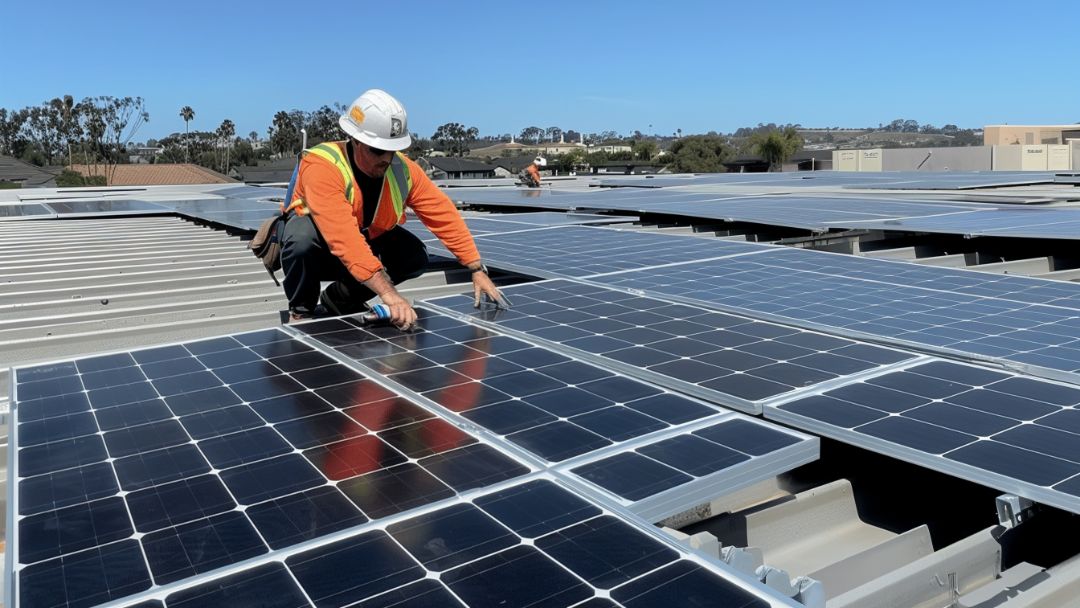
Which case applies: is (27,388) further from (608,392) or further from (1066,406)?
(1066,406)

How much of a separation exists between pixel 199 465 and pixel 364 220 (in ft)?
12.6

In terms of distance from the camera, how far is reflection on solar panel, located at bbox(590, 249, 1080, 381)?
5934 mm

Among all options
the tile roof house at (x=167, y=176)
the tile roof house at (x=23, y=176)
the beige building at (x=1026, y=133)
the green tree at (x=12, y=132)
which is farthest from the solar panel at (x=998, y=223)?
the green tree at (x=12, y=132)

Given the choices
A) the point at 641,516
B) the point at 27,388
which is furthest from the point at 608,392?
the point at 27,388

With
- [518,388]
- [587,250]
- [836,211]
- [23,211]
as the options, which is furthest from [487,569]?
[23,211]

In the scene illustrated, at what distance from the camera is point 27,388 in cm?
535

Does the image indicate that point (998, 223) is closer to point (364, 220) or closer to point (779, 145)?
point (364, 220)

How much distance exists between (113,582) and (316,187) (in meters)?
4.15

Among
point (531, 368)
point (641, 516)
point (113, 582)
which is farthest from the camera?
point (531, 368)

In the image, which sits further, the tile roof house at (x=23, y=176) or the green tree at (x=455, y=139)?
the green tree at (x=455, y=139)

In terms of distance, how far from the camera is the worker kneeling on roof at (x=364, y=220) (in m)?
6.69

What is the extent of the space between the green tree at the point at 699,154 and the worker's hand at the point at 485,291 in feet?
279

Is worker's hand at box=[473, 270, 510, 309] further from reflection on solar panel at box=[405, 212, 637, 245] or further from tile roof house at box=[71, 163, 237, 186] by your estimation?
tile roof house at box=[71, 163, 237, 186]

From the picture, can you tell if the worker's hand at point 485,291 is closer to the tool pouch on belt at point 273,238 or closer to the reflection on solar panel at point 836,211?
the tool pouch on belt at point 273,238
